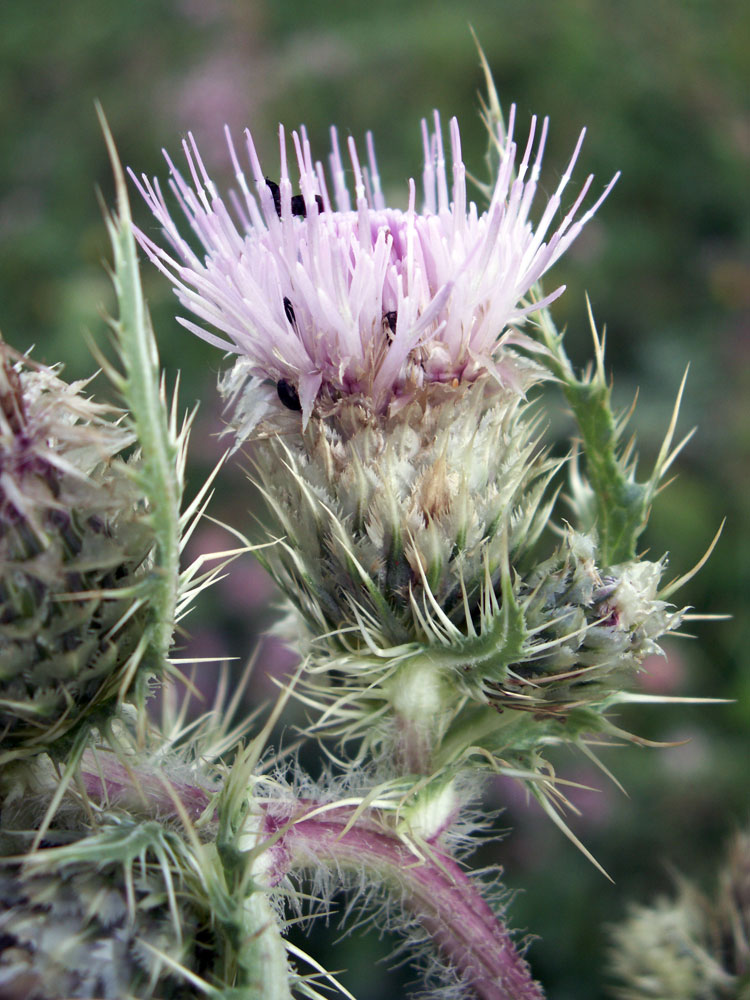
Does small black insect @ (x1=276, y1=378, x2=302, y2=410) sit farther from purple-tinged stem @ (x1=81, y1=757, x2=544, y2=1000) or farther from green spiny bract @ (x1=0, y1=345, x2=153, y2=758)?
purple-tinged stem @ (x1=81, y1=757, x2=544, y2=1000)

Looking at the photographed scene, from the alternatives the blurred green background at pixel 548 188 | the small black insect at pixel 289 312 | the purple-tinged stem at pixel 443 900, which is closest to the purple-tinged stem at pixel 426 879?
the purple-tinged stem at pixel 443 900

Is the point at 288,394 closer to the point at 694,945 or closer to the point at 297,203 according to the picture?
the point at 297,203

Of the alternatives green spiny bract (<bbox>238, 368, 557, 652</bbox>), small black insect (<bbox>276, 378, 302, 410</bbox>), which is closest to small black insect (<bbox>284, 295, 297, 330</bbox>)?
small black insect (<bbox>276, 378, 302, 410</bbox>)

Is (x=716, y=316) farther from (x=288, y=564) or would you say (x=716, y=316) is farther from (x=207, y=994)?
(x=207, y=994)

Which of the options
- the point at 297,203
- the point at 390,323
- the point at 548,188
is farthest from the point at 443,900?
the point at 548,188

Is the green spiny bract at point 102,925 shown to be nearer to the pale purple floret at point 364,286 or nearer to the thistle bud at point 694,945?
the pale purple floret at point 364,286
